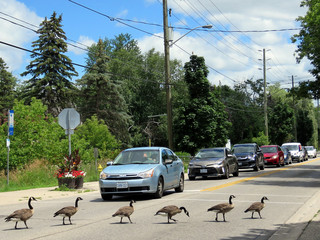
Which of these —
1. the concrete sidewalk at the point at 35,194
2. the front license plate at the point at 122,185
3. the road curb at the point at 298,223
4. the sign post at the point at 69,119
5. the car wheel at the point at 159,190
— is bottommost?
the road curb at the point at 298,223

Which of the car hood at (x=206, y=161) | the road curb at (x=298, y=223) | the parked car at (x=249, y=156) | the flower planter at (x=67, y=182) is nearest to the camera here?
the road curb at (x=298, y=223)

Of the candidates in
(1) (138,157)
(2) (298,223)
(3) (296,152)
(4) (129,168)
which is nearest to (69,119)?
(1) (138,157)

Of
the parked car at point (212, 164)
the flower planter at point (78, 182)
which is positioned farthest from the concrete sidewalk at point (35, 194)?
the parked car at point (212, 164)

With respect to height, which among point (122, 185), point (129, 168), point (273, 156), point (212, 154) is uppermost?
point (212, 154)

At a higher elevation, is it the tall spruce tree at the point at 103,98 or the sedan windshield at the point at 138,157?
the tall spruce tree at the point at 103,98

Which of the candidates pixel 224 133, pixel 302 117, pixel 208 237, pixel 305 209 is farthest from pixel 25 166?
A: pixel 302 117

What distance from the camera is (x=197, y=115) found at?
47.6 metres

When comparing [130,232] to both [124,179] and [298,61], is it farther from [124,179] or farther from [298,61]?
[298,61]

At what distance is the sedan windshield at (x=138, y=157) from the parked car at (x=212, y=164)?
27.2ft

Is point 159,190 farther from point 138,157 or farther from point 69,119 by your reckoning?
point 69,119

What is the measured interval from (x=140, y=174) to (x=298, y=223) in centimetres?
566

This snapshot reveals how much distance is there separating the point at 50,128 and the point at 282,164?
65.8ft

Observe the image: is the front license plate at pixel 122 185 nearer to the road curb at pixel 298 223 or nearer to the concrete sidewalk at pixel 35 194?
the concrete sidewalk at pixel 35 194

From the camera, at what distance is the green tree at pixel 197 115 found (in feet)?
154
